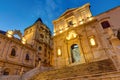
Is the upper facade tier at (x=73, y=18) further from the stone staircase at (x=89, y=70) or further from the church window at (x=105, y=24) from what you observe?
the stone staircase at (x=89, y=70)

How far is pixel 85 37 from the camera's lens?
1669 cm

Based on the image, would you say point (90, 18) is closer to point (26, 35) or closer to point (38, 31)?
point (38, 31)

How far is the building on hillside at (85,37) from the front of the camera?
14.4 m

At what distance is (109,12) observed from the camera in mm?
16609

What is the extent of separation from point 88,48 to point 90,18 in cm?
640

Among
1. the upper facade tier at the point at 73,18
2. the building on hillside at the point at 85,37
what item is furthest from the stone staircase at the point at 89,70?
Answer: the upper facade tier at the point at 73,18

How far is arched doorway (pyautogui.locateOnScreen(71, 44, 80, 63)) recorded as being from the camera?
16.6 metres

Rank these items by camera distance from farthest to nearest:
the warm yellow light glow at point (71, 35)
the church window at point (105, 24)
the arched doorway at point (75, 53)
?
the warm yellow light glow at point (71, 35), the arched doorway at point (75, 53), the church window at point (105, 24)

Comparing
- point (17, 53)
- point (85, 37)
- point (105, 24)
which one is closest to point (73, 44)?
point (85, 37)

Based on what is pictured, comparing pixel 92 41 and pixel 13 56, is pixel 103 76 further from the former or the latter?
pixel 13 56

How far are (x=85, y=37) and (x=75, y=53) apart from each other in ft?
11.3

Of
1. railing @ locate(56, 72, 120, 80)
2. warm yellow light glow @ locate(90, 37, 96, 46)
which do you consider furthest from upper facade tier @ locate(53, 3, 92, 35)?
railing @ locate(56, 72, 120, 80)

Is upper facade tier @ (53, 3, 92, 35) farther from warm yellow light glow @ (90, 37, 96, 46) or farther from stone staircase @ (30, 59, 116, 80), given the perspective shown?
stone staircase @ (30, 59, 116, 80)

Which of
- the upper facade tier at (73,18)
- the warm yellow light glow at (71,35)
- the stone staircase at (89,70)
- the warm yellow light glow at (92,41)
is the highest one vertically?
the upper facade tier at (73,18)
